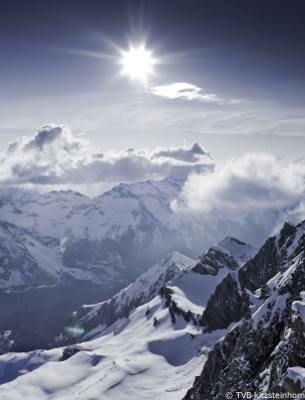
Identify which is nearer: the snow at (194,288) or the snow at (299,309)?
the snow at (299,309)

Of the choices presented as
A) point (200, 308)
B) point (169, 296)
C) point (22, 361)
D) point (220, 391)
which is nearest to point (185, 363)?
point (200, 308)

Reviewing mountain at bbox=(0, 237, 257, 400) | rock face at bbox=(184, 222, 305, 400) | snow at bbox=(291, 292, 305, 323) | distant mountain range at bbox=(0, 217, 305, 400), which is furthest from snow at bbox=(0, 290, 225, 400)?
snow at bbox=(291, 292, 305, 323)

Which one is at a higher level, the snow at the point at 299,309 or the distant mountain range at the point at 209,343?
the snow at the point at 299,309

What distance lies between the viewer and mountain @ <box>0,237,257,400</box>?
289 feet

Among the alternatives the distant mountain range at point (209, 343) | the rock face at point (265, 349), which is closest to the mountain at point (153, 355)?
the distant mountain range at point (209, 343)

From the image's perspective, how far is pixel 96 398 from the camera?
8281cm

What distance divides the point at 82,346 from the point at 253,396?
548 ft

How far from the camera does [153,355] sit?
350 ft

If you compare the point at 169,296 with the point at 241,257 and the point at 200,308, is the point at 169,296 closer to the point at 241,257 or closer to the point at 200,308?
the point at 200,308

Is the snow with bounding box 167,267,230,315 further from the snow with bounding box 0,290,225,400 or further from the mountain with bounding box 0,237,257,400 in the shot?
the snow with bounding box 0,290,225,400

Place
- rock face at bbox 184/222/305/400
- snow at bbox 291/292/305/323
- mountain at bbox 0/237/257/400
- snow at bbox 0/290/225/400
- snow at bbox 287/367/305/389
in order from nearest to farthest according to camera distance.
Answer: snow at bbox 287/367/305/389
rock face at bbox 184/222/305/400
snow at bbox 291/292/305/323
snow at bbox 0/290/225/400
mountain at bbox 0/237/257/400

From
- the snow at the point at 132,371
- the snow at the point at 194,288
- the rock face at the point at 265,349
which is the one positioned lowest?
the snow at the point at 132,371

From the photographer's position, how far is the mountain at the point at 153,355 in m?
87.9

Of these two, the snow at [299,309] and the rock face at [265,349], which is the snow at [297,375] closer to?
the rock face at [265,349]
